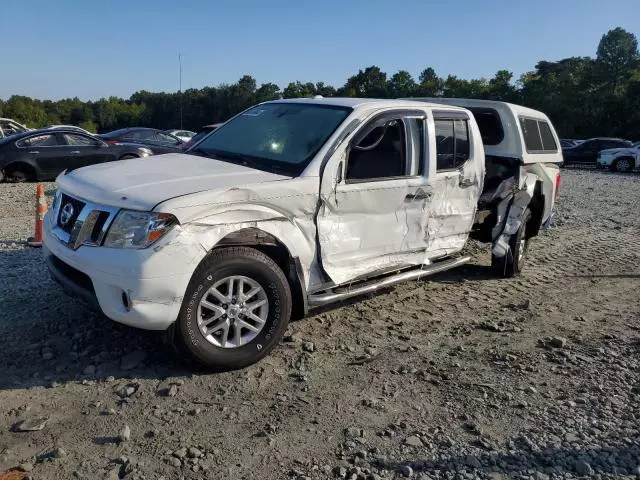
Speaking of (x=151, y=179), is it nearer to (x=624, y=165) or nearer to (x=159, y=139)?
(x=159, y=139)

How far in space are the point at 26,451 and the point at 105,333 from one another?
147cm

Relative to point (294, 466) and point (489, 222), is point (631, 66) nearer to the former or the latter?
point (489, 222)

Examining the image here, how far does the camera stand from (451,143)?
5484 mm

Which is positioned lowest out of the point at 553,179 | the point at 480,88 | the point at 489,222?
the point at 489,222

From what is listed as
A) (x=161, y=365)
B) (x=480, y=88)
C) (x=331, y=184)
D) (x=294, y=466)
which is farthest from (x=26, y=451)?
(x=480, y=88)

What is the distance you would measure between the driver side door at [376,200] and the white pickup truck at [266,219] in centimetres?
1

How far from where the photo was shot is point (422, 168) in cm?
503

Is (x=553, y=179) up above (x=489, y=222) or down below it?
above

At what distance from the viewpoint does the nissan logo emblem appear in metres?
3.97

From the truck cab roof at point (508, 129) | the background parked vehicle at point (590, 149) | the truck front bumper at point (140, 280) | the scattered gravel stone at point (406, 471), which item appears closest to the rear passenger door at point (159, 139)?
the truck cab roof at point (508, 129)

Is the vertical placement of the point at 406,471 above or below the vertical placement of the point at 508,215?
below

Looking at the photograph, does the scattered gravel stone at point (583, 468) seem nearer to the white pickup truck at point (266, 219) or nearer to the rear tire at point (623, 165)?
the white pickup truck at point (266, 219)

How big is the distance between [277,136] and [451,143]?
175 centimetres

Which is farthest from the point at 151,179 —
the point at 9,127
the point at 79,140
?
the point at 9,127
